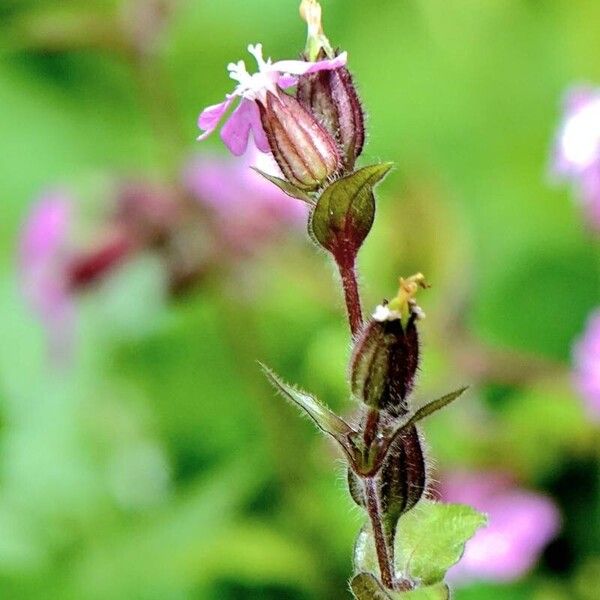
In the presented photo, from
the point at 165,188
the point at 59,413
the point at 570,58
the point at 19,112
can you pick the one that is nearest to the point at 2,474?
the point at 59,413

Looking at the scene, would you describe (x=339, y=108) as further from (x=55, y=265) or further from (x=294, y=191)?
(x=55, y=265)

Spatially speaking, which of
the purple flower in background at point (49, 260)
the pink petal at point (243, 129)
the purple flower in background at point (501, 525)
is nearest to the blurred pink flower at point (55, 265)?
the purple flower in background at point (49, 260)

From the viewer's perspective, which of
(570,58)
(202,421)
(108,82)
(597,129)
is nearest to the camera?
(597,129)

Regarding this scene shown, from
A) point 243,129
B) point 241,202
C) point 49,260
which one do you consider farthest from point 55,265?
point 243,129

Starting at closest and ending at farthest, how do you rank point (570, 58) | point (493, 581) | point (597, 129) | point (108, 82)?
point (597, 129) < point (493, 581) < point (570, 58) < point (108, 82)

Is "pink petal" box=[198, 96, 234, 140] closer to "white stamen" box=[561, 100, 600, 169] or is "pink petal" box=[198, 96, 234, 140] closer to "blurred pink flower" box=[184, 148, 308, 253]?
"white stamen" box=[561, 100, 600, 169]

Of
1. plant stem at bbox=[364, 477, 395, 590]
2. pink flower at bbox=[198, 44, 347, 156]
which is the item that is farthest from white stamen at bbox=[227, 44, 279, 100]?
plant stem at bbox=[364, 477, 395, 590]

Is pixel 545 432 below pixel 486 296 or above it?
below

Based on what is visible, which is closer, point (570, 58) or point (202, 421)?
point (202, 421)

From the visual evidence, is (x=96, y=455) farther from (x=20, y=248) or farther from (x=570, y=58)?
(x=570, y=58)
